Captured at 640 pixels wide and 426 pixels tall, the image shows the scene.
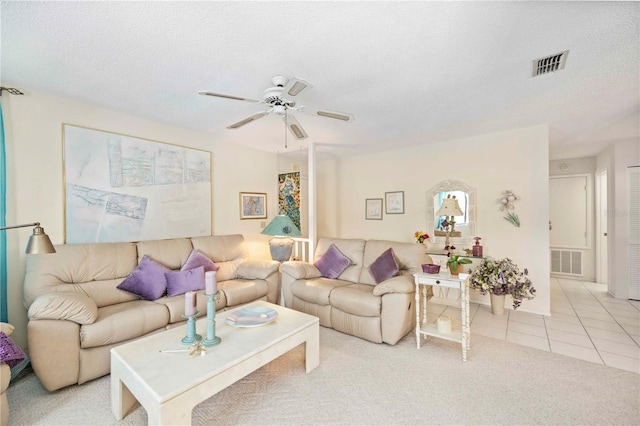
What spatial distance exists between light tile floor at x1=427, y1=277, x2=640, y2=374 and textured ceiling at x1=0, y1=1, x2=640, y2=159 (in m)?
2.44

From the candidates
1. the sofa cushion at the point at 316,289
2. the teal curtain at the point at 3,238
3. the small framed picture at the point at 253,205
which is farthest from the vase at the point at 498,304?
the teal curtain at the point at 3,238

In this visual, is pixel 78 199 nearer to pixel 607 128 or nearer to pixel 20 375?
pixel 20 375

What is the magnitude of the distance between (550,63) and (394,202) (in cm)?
291

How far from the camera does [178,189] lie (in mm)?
3553

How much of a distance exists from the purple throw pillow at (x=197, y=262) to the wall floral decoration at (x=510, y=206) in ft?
13.0

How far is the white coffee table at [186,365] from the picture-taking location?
1343mm

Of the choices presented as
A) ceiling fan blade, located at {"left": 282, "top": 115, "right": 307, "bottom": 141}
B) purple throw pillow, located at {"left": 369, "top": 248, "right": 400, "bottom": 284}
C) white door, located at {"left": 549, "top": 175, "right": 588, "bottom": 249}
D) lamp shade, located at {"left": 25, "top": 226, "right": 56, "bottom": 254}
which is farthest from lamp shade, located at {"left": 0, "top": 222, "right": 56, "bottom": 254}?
white door, located at {"left": 549, "top": 175, "right": 588, "bottom": 249}

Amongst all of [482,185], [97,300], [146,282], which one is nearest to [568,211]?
[482,185]

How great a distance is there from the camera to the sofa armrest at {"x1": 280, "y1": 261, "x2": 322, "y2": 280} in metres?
3.34

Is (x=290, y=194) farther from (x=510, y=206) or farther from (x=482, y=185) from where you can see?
(x=510, y=206)

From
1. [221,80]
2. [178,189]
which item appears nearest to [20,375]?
[178,189]

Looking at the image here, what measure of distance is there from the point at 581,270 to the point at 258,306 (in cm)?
628

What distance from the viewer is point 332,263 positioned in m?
3.52

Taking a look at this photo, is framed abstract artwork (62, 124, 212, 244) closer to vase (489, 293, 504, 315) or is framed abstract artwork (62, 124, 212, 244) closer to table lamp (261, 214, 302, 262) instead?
table lamp (261, 214, 302, 262)
